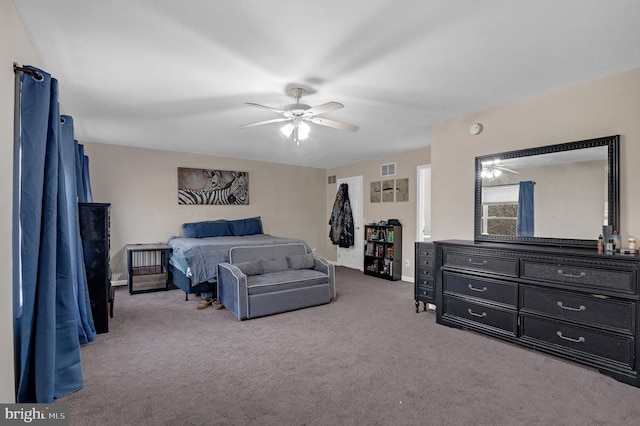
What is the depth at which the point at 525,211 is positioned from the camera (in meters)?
3.28

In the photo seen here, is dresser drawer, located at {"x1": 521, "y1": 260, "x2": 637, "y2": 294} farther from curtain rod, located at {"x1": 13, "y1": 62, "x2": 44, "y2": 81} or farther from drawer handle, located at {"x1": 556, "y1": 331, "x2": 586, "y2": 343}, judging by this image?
curtain rod, located at {"x1": 13, "y1": 62, "x2": 44, "y2": 81}

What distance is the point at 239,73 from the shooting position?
270cm

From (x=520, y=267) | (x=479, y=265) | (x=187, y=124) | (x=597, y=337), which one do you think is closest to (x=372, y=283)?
(x=479, y=265)

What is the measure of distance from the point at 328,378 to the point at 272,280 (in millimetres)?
1715

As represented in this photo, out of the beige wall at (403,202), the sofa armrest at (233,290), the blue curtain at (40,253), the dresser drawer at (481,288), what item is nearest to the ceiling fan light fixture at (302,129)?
the sofa armrest at (233,290)

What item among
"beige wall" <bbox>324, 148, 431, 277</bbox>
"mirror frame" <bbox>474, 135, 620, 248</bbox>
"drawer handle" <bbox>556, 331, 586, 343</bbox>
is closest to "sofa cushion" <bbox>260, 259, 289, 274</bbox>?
"mirror frame" <bbox>474, 135, 620, 248</bbox>

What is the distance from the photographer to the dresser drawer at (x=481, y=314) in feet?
9.94

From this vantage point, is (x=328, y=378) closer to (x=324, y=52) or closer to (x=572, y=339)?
(x=572, y=339)

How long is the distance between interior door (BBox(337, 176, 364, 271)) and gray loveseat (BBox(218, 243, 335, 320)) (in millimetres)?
2480

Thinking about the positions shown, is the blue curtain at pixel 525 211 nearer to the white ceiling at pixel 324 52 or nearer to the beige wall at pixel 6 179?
the white ceiling at pixel 324 52

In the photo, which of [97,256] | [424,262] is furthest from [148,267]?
[424,262]

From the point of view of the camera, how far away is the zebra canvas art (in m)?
6.02

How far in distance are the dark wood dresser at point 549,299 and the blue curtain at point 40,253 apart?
3.41 metres

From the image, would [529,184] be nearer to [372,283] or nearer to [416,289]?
[416,289]
